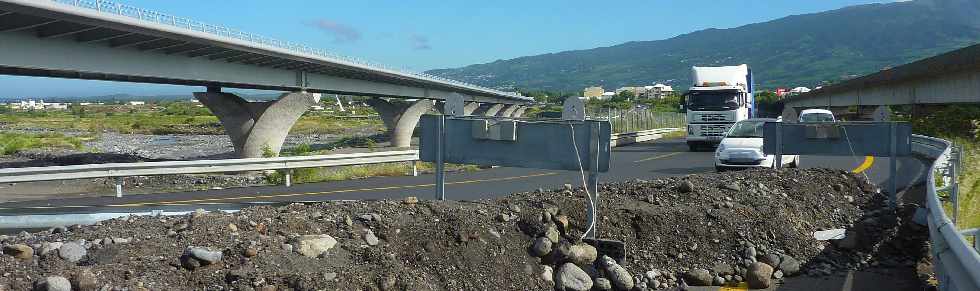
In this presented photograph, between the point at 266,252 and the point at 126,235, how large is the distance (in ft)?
4.65

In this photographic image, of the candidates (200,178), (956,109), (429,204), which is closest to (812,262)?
(429,204)

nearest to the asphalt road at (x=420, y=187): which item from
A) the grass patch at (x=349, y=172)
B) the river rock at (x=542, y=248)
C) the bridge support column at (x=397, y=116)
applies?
the grass patch at (x=349, y=172)

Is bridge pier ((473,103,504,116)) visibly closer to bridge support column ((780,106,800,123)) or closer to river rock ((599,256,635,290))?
bridge support column ((780,106,800,123))

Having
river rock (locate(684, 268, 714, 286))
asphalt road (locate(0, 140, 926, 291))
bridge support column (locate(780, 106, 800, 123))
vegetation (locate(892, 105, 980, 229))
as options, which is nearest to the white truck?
asphalt road (locate(0, 140, 926, 291))

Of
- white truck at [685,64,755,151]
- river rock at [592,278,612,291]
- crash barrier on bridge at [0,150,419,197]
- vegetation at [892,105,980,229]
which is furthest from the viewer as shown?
white truck at [685,64,755,151]

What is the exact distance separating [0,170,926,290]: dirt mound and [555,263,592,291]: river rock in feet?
0.04

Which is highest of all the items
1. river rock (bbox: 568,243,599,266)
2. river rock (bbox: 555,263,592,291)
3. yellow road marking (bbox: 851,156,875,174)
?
river rock (bbox: 568,243,599,266)

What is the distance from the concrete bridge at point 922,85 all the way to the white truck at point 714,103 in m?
4.45

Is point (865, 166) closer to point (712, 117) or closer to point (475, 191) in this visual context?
point (712, 117)

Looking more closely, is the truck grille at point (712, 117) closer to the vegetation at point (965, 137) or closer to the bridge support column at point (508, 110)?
the vegetation at point (965, 137)

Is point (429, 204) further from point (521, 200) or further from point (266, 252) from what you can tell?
point (266, 252)

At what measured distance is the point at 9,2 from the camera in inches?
764

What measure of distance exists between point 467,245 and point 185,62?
27261mm

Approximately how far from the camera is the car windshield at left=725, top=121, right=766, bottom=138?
67.3ft
